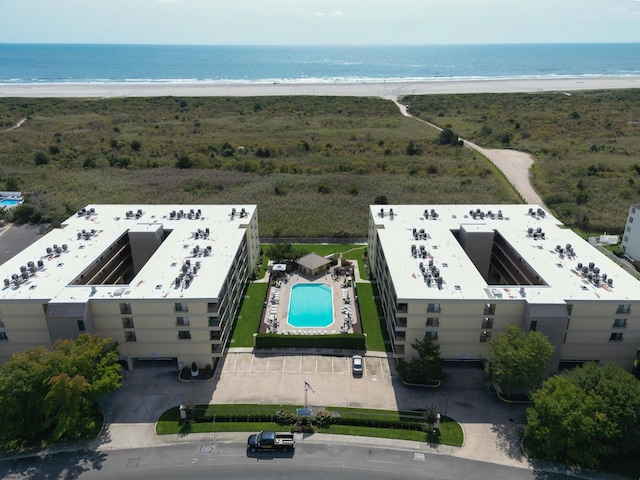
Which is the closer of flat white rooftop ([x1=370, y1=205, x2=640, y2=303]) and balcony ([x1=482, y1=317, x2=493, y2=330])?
balcony ([x1=482, y1=317, x2=493, y2=330])

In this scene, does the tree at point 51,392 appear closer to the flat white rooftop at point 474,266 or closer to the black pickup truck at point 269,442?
the black pickup truck at point 269,442

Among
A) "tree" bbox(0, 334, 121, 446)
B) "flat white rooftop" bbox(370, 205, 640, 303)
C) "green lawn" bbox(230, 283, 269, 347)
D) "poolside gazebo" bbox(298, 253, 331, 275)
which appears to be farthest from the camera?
"poolside gazebo" bbox(298, 253, 331, 275)

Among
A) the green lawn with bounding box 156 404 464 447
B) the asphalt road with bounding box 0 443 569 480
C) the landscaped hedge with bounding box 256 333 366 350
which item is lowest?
the asphalt road with bounding box 0 443 569 480

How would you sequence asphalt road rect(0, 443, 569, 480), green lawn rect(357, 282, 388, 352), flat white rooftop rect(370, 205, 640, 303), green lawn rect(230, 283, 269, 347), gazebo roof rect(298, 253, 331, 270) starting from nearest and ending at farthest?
1. asphalt road rect(0, 443, 569, 480)
2. flat white rooftop rect(370, 205, 640, 303)
3. green lawn rect(357, 282, 388, 352)
4. green lawn rect(230, 283, 269, 347)
5. gazebo roof rect(298, 253, 331, 270)

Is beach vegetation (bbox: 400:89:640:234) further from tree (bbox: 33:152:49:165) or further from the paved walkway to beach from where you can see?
tree (bbox: 33:152:49:165)

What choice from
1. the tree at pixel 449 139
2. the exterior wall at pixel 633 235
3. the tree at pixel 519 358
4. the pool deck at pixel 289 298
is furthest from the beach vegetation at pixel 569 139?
the tree at pixel 519 358

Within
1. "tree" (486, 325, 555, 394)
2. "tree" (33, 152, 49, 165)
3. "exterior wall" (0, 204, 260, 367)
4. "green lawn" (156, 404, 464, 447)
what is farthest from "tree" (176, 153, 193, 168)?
"tree" (486, 325, 555, 394)
